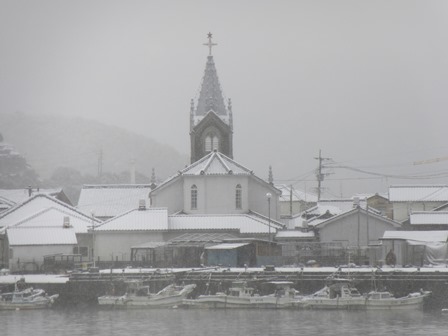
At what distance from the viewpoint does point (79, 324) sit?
63406mm

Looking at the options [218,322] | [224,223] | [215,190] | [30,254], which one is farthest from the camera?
[215,190]

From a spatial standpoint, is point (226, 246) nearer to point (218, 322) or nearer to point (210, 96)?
point (218, 322)

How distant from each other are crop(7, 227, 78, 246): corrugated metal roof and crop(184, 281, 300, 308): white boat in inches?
908

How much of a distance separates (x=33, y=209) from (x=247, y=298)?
131 feet

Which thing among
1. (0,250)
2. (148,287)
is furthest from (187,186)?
(148,287)

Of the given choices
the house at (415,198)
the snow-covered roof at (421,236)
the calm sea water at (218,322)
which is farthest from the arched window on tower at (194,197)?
the calm sea water at (218,322)

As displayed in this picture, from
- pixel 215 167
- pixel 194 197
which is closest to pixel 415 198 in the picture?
pixel 215 167

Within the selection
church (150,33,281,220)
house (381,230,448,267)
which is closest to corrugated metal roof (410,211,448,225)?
house (381,230,448,267)

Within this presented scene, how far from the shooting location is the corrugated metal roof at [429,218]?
92688mm

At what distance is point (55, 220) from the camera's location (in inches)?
3780

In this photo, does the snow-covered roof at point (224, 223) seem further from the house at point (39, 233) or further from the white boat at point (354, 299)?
the white boat at point (354, 299)

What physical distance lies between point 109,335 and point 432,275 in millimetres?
21502

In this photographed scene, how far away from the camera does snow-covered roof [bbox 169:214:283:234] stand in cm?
9373

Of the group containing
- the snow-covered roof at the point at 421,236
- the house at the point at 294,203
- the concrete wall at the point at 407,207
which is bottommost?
the snow-covered roof at the point at 421,236
